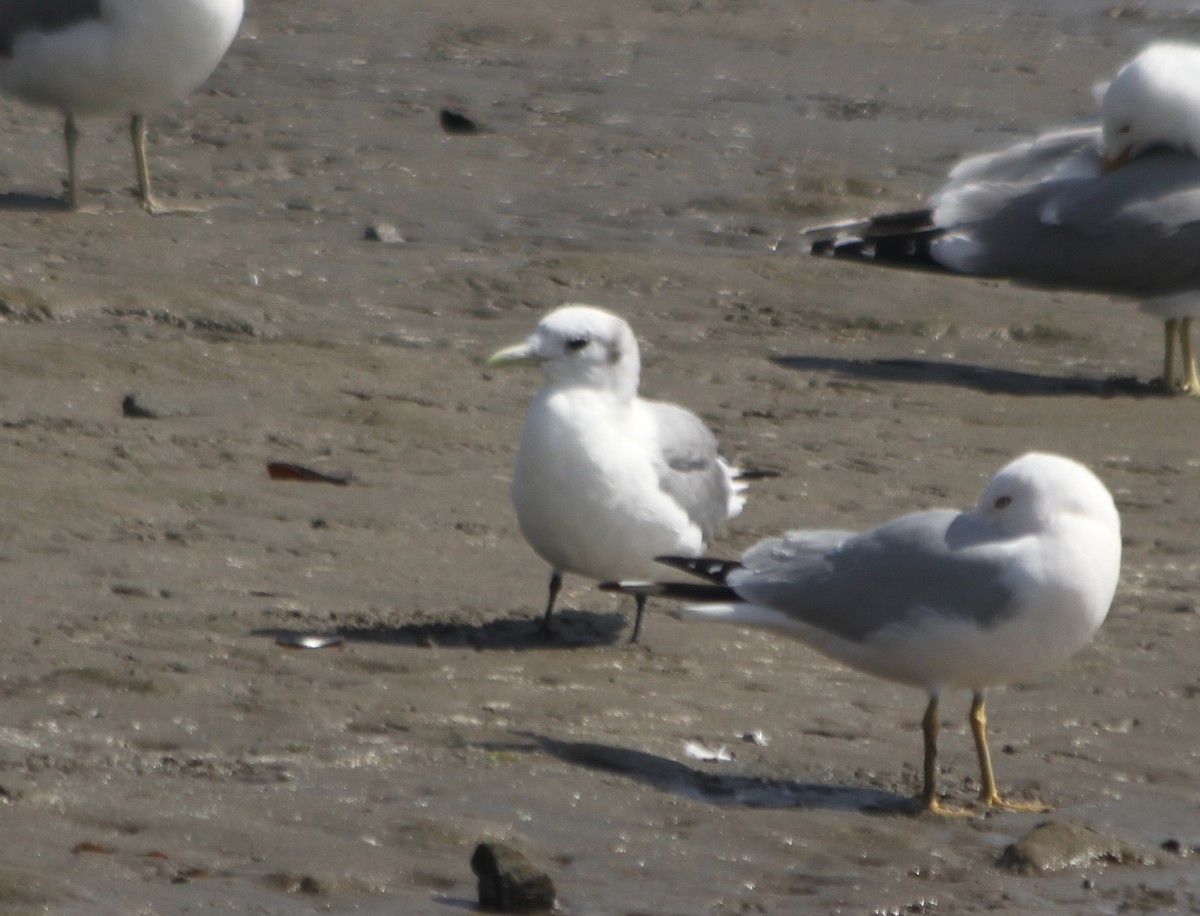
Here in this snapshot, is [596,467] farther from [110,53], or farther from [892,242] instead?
[110,53]

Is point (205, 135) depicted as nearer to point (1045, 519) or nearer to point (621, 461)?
point (621, 461)

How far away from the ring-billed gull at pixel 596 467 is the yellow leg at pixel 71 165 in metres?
4.47

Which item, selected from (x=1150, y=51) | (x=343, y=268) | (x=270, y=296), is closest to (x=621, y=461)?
→ (x=270, y=296)

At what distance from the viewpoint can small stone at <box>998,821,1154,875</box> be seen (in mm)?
4340

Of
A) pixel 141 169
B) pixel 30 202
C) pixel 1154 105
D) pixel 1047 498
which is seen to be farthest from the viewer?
pixel 141 169

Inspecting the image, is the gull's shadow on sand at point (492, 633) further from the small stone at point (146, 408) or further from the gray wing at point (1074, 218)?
the gray wing at point (1074, 218)

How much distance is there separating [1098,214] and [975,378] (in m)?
1.11

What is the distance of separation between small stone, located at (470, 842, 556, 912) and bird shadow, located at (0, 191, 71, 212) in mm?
6246

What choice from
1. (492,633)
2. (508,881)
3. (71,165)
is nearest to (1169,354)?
(492,633)

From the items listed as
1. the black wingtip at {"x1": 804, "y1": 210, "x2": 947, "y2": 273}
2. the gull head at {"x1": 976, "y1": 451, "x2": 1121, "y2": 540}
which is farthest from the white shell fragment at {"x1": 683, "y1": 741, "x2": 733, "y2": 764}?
the black wingtip at {"x1": 804, "y1": 210, "x2": 947, "y2": 273}

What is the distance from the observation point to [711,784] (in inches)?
183

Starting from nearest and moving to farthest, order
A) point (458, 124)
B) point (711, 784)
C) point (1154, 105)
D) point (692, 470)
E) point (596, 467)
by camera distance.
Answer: point (711, 784), point (596, 467), point (692, 470), point (1154, 105), point (458, 124)

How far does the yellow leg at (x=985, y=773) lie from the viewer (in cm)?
468

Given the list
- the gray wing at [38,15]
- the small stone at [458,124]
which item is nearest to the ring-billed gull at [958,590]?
the gray wing at [38,15]
